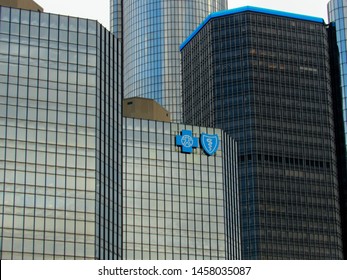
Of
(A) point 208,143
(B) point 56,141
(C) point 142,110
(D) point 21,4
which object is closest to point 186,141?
(A) point 208,143

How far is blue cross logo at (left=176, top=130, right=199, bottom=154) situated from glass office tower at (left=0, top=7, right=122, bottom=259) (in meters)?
17.2

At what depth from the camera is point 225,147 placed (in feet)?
547

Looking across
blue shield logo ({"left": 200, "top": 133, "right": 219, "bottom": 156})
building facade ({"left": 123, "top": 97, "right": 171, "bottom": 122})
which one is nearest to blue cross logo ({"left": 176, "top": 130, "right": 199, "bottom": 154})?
blue shield logo ({"left": 200, "top": 133, "right": 219, "bottom": 156})

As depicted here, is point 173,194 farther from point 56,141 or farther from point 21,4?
point 21,4

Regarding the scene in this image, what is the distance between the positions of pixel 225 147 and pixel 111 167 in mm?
29938

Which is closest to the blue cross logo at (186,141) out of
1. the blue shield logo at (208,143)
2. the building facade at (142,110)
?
the blue shield logo at (208,143)

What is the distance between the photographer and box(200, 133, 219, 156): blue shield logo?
16250 cm

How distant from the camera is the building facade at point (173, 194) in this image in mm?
156750

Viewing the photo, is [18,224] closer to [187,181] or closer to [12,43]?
[12,43]

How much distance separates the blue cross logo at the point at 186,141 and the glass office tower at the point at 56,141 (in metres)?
17.2

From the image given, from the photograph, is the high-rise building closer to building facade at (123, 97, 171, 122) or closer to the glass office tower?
the glass office tower

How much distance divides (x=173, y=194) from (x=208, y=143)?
11.5 meters
